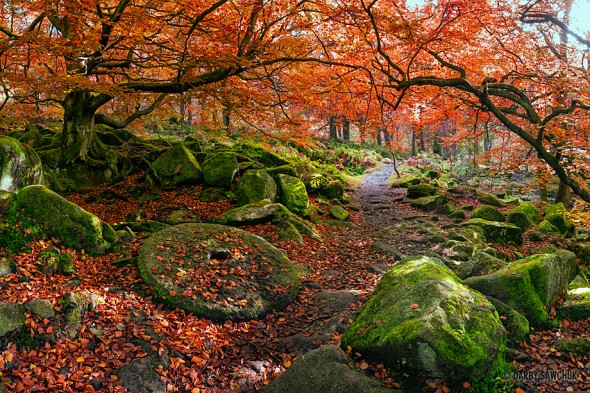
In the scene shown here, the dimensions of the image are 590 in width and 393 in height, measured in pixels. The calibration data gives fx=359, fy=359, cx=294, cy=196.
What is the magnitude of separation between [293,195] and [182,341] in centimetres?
661

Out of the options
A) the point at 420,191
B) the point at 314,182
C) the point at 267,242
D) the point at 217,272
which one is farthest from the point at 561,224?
the point at 217,272

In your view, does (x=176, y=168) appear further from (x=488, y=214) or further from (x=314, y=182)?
(x=488, y=214)

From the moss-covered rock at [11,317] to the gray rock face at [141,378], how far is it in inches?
46.3

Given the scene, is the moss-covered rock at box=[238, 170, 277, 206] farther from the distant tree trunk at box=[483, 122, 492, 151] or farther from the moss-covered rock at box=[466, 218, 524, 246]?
the moss-covered rock at box=[466, 218, 524, 246]

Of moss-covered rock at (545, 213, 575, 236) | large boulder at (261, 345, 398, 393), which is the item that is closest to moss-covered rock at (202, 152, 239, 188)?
large boulder at (261, 345, 398, 393)

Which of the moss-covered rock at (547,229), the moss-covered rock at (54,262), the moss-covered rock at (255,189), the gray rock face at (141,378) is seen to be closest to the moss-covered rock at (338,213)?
the moss-covered rock at (255,189)

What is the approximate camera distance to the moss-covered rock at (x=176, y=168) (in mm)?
11172

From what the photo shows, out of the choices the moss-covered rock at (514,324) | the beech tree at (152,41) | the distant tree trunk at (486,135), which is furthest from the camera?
the distant tree trunk at (486,135)

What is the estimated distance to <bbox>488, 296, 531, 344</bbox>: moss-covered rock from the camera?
425 cm

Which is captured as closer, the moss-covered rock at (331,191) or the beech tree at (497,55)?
the beech tree at (497,55)

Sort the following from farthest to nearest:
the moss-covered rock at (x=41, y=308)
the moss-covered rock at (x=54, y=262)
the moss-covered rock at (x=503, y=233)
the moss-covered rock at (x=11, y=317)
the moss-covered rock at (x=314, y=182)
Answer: the moss-covered rock at (x=314, y=182)
the moss-covered rock at (x=503, y=233)
the moss-covered rock at (x=54, y=262)
the moss-covered rock at (x=41, y=308)
the moss-covered rock at (x=11, y=317)

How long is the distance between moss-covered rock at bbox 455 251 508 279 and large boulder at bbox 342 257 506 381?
2098 millimetres

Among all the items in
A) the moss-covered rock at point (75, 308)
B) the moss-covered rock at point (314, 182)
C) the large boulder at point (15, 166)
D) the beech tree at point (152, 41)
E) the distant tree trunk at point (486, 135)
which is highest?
the beech tree at point (152, 41)

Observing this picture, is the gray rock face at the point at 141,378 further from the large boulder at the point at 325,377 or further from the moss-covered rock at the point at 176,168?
the moss-covered rock at the point at 176,168
